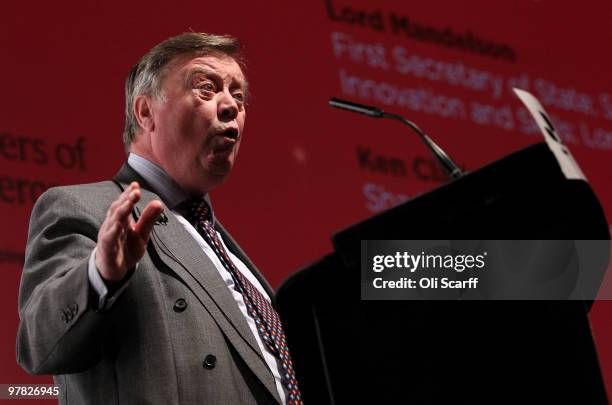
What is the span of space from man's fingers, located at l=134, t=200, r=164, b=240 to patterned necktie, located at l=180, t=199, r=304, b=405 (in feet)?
1.76

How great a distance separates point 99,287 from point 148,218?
0.19 metres

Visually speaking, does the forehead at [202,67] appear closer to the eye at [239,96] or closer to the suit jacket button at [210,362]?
the eye at [239,96]

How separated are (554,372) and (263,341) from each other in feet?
2.72

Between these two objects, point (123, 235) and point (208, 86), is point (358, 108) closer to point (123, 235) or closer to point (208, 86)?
point (208, 86)

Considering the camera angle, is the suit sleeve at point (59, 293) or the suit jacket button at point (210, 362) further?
the suit jacket button at point (210, 362)

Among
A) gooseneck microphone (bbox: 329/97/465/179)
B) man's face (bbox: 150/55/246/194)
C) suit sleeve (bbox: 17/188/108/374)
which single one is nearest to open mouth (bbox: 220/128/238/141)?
man's face (bbox: 150/55/246/194)

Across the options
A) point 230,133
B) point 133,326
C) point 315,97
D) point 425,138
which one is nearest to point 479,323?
point 133,326

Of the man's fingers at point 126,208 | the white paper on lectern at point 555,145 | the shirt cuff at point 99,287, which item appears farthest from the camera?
the shirt cuff at point 99,287

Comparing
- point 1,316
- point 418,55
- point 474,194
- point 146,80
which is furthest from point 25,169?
point 474,194

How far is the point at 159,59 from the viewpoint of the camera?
7.48 feet

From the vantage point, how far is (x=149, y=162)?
2.18m

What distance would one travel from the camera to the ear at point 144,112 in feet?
7.41

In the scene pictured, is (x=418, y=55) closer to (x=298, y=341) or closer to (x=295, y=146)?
(x=295, y=146)

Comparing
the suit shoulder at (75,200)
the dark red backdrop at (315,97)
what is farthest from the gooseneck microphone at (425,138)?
the dark red backdrop at (315,97)
